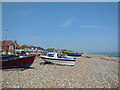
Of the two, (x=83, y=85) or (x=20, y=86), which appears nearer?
(x=20, y=86)

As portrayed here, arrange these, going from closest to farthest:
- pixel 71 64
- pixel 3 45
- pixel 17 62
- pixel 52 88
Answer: pixel 52 88 → pixel 17 62 → pixel 71 64 → pixel 3 45

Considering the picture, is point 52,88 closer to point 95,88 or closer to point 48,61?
point 95,88

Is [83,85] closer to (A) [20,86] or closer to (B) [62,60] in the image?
(A) [20,86]

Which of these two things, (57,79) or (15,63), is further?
(15,63)

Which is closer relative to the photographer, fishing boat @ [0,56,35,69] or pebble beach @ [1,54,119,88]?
pebble beach @ [1,54,119,88]

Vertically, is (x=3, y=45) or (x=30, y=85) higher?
(x=3, y=45)

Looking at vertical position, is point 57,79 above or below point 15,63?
below

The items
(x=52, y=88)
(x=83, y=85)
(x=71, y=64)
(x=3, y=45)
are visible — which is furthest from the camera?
(x=3, y=45)

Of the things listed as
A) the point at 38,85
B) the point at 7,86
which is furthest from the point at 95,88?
the point at 7,86

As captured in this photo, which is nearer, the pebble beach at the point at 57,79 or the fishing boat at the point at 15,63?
the pebble beach at the point at 57,79

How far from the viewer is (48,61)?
18516mm

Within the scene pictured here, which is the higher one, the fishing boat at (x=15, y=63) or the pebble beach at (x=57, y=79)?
the fishing boat at (x=15, y=63)

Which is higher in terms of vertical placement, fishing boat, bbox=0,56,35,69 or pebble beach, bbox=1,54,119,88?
fishing boat, bbox=0,56,35,69

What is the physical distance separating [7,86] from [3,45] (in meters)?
38.2
